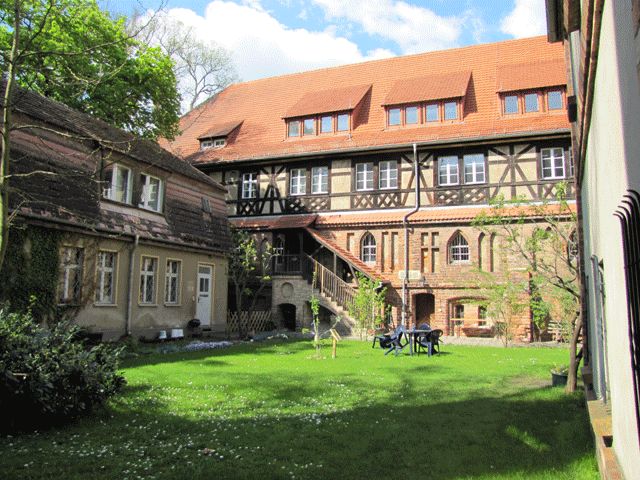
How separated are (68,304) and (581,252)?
12.3m

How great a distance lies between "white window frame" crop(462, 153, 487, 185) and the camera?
909 inches

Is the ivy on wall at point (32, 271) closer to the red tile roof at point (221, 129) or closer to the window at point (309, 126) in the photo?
the window at point (309, 126)

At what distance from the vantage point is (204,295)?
2089cm

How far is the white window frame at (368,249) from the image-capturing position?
81.6 ft

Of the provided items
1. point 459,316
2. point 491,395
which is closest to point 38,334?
point 491,395

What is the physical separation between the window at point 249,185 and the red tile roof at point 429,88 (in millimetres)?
7223

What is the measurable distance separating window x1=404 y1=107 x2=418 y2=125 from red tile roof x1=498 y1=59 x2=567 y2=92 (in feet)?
12.2

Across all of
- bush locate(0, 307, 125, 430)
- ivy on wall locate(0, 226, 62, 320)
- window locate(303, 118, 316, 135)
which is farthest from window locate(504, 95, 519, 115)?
bush locate(0, 307, 125, 430)

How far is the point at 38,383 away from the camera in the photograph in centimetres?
638

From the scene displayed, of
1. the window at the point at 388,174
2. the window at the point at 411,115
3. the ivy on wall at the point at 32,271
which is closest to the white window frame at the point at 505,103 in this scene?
the window at the point at 411,115

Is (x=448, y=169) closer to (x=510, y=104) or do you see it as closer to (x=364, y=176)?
(x=364, y=176)

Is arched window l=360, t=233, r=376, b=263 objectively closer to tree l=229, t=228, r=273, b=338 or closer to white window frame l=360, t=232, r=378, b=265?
white window frame l=360, t=232, r=378, b=265

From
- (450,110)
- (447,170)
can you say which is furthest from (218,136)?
(447,170)

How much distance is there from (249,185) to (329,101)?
5725 millimetres
